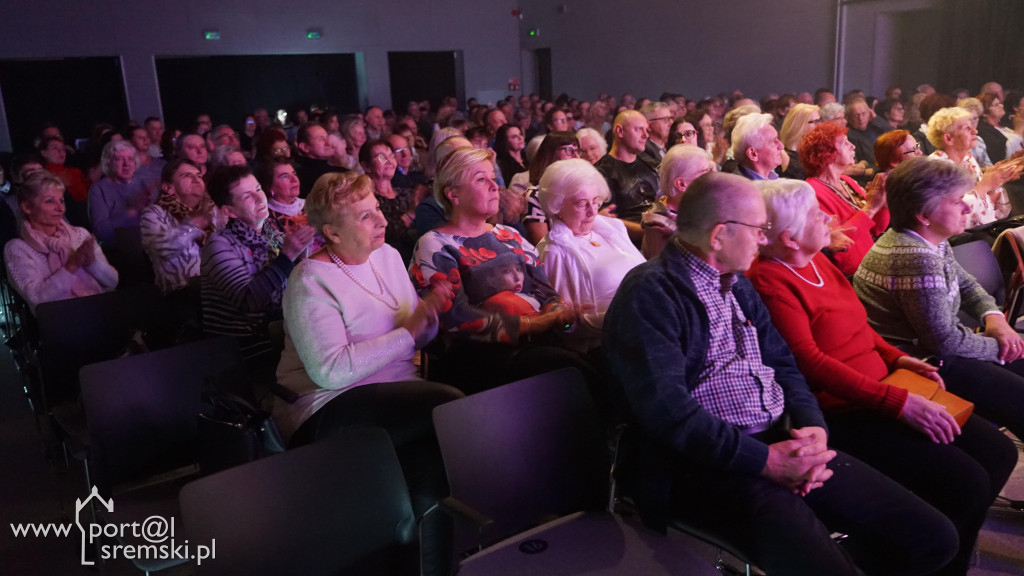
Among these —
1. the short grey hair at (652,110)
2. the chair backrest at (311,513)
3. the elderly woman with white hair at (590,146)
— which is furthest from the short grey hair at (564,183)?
the short grey hair at (652,110)

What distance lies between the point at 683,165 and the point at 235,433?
2216 millimetres

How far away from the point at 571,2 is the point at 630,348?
15.1 m

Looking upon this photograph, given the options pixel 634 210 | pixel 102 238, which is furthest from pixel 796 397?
pixel 102 238

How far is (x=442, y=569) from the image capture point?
6.59ft

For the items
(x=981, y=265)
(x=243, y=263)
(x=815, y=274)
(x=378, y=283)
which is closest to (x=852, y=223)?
(x=981, y=265)

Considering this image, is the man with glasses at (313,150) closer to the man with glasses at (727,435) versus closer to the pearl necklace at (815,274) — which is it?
the pearl necklace at (815,274)

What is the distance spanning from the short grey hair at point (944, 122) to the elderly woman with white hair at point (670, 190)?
2.06m

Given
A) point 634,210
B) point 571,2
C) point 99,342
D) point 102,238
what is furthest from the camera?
point 571,2

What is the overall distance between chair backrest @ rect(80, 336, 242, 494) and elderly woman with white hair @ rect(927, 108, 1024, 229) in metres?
3.99

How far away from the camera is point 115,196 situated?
202 inches

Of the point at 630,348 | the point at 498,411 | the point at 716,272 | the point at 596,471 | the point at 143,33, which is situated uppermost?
the point at 143,33

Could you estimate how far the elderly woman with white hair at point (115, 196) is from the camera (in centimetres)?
504

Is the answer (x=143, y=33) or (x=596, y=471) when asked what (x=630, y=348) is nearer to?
(x=596, y=471)

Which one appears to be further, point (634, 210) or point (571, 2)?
point (571, 2)
